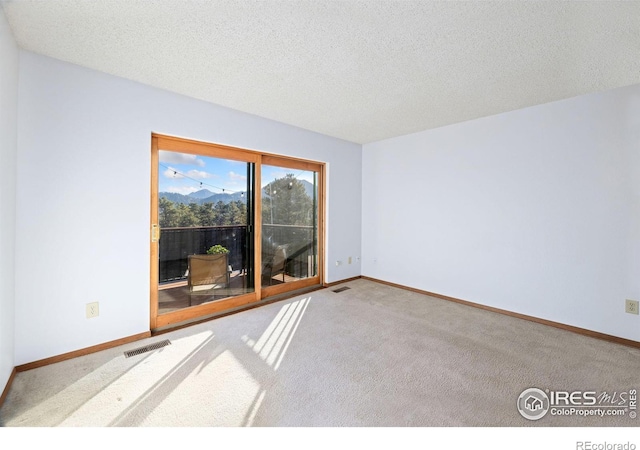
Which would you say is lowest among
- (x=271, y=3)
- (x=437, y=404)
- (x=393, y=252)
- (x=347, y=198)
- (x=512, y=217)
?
(x=437, y=404)

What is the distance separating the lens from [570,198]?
2.99 meters

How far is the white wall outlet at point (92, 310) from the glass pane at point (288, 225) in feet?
6.15

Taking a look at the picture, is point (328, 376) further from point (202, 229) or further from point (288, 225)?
point (288, 225)

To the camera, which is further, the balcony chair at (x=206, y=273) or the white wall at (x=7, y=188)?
the balcony chair at (x=206, y=273)

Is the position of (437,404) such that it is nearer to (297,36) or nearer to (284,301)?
(284,301)

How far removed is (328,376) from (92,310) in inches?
85.2

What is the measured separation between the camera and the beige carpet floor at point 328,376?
1.69 metres

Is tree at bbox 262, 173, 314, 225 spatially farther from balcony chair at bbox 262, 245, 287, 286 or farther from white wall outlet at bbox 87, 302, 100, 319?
white wall outlet at bbox 87, 302, 100, 319

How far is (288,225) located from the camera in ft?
14.0

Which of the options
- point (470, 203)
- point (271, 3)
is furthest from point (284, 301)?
point (271, 3)

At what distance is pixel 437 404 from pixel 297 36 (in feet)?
8.90

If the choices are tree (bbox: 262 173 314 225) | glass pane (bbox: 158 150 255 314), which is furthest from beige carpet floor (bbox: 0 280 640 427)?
tree (bbox: 262 173 314 225)

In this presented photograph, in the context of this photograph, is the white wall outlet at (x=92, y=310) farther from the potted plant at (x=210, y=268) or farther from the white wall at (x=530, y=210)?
the white wall at (x=530, y=210)

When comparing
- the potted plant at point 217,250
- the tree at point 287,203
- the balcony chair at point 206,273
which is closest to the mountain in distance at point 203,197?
the tree at point 287,203
